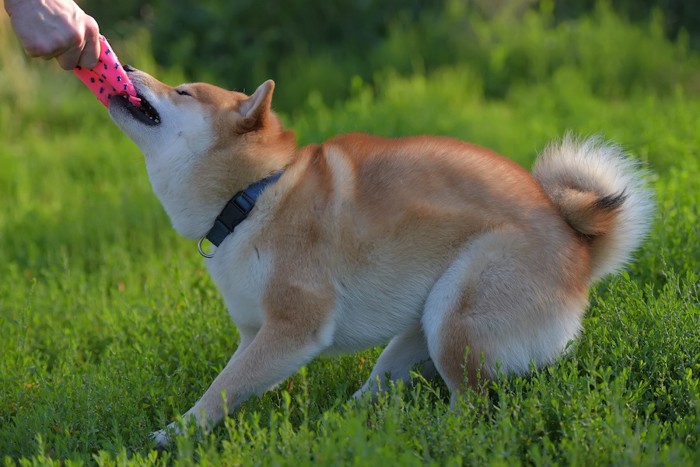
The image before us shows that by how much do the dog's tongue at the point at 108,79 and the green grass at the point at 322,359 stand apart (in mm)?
1095

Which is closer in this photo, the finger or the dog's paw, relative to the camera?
the dog's paw

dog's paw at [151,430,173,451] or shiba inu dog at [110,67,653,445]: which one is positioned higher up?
shiba inu dog at [110,67,653,445]

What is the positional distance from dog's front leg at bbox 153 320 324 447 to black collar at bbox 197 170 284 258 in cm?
46

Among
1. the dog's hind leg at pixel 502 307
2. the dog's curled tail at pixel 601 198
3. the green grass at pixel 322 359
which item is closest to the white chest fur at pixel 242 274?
the green grass at pixel 322 359

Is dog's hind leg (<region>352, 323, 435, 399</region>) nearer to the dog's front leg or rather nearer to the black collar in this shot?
the dog's front leg

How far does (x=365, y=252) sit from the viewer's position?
12.4 ft

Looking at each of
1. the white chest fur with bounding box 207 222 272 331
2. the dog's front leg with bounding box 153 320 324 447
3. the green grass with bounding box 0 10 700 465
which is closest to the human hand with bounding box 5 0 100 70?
the white chest fur with bounding box 207 222 272 331

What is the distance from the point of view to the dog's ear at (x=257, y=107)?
3.85 metres

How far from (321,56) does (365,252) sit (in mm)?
6576

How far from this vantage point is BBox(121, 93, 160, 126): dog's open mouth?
3971mm

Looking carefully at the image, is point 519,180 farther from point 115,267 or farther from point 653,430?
point 115,267

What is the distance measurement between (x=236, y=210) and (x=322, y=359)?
3.14 ft

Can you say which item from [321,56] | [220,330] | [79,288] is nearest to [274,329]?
[220,330]

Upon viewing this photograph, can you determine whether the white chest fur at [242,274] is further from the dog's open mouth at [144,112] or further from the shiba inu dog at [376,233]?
the dog's open mouth at [144,112]
